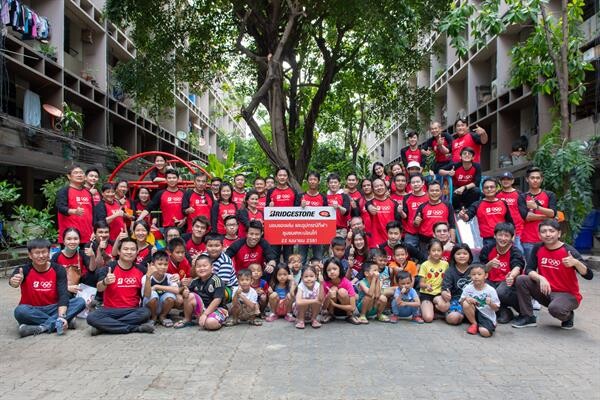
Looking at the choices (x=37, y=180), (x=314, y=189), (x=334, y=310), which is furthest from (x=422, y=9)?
(x=37, y=180)

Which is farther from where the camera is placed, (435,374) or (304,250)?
(304,250)

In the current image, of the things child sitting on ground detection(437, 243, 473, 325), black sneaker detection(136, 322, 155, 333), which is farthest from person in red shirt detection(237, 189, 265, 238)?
child sitting on ground detection(437, 243, 473, 325)

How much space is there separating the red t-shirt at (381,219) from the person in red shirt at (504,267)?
1567mm

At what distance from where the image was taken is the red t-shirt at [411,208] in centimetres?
745

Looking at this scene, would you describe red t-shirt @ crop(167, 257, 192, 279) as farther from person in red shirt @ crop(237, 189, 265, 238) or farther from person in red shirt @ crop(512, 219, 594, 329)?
person in red shirt @ crop(512, 219, 594, 329)

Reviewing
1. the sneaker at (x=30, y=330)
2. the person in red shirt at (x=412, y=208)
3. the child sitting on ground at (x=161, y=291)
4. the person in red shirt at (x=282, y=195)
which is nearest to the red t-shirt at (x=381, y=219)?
the person in red shirt at (x=412, y=208)

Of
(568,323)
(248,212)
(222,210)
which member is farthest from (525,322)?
(222,210)

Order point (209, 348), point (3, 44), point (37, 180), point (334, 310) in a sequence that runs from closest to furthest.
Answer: point (209, 348)
point (334, 310)
point (3, 44)
point (37, 180)

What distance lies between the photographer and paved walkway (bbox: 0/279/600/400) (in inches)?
153

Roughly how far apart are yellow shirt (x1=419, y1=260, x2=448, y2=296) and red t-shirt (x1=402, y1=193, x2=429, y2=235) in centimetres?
102

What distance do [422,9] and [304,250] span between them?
8.34 meters

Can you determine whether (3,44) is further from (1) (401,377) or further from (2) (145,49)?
(1) (401,377)

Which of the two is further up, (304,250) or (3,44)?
(3,44)

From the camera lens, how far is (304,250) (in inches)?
320
